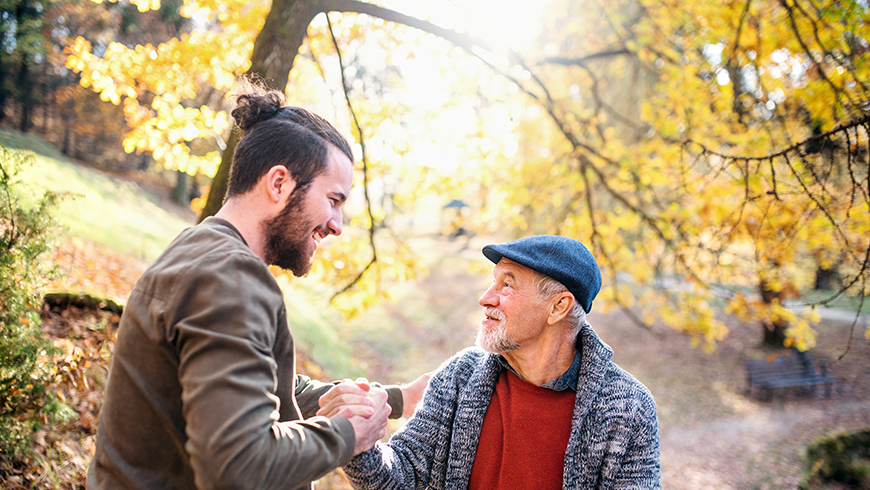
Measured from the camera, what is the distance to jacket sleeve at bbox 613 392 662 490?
1.88 meters

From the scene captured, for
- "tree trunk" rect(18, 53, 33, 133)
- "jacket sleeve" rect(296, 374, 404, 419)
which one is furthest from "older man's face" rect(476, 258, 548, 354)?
"tree trunk" rect(18, 53, 33, 133)

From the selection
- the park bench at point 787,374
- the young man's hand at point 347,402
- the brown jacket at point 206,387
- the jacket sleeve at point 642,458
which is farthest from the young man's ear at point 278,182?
the park bench at point 787,374

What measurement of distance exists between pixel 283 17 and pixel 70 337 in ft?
9.96

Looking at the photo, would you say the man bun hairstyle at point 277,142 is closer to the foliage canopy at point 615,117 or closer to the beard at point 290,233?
the beard at point 290,233

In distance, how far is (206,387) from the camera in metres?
1.12

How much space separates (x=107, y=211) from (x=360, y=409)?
10.6 m

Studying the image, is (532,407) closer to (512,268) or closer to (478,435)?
(478,435)

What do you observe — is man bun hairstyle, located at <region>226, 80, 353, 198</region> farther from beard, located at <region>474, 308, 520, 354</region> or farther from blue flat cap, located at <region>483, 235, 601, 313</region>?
beard, located at <region>474, 308, 520, 354</region>

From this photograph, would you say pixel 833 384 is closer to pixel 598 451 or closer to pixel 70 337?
pixel 598 451

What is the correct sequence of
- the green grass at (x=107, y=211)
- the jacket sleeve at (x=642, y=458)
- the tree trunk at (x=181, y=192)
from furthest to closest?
the tree trunk at (x=181, y=192), the green grass at (x=107, y=211), the jacket sleeve at (x=642, y=458)

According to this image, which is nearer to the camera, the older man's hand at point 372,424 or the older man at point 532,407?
the older man's hand at point 372,424

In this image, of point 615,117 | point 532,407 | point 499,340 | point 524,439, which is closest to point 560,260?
point 499,340

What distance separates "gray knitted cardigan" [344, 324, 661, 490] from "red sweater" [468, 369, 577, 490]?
4 centimetres

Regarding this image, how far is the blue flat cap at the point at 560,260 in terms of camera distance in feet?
6.86
